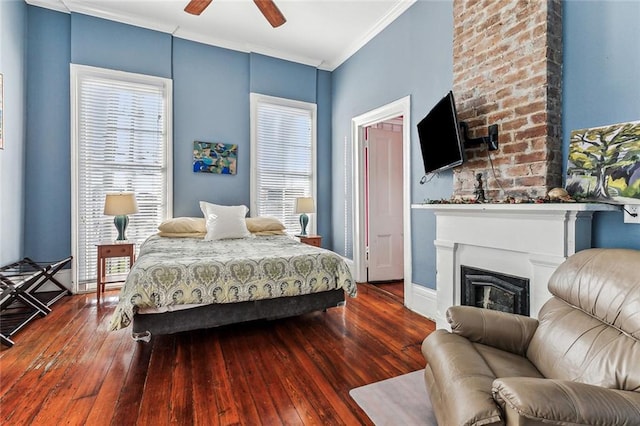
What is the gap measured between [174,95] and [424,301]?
411 cm

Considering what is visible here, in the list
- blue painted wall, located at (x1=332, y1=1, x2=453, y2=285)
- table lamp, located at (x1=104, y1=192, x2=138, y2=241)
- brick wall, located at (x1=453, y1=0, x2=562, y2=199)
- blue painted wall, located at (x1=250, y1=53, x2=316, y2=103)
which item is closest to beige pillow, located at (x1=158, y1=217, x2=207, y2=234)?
table lamp, located at (x1=104, y1=192, x2=138, y2=241)

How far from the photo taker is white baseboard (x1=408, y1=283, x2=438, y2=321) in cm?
309

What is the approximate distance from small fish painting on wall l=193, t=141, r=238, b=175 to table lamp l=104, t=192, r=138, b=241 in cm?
99

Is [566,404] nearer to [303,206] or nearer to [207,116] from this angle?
[303,206]

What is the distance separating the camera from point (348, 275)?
9.37 ft

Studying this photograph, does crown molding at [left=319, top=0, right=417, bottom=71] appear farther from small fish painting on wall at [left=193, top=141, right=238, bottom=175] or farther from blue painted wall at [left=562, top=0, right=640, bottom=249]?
small fish painting on wall at [left=193, top=141, right=238, bottom=175]

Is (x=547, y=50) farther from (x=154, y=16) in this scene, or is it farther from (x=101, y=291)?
(x=101, y=291)

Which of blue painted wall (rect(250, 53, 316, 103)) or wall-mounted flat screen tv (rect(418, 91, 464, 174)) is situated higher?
blue painted wall (rect(250, 53, 316, 103))

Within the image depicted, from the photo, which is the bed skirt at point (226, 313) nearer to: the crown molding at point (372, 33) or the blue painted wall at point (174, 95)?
the blue painted wall at point (174, 95)

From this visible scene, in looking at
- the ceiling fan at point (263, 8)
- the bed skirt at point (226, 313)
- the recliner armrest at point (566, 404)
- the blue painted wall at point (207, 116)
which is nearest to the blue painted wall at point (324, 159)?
the blue painted wall at point (207, 116)

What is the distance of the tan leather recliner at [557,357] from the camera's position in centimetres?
98

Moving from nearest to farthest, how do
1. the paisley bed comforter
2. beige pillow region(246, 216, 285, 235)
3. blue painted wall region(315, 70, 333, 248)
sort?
the paisley bed comforter
beige pillow region(246, 216, 285, 235)
blue painted wall region(315, 70, 333, 248)

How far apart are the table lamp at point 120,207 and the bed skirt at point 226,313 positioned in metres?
1.71

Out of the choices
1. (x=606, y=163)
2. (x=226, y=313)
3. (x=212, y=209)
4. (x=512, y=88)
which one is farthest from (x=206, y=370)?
(x=512, y=88)
